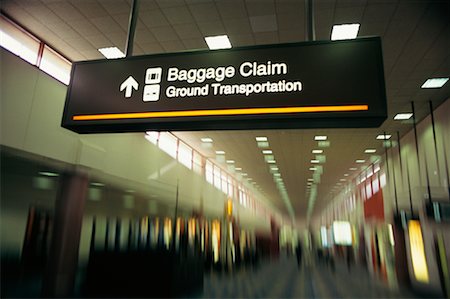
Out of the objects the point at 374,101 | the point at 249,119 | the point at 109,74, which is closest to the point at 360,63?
the point at 374,101

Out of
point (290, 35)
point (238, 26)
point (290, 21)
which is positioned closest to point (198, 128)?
point (238, 26)

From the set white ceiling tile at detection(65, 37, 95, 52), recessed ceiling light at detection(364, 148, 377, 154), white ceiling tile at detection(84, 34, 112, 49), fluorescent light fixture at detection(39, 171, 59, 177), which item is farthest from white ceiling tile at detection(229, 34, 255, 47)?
recessed ceiling light at detection(364, 148, 377, 154)

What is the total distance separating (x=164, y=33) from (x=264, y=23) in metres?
1.75

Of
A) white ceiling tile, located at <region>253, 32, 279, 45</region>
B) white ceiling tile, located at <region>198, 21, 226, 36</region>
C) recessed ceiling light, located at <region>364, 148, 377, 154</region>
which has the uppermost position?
white ceiling tile, located at <region>253, 32, 279, 45</region>

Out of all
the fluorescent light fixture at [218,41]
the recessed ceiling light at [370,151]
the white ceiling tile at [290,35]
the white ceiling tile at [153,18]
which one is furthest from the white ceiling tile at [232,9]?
the recessed ceiling light at [370,151]

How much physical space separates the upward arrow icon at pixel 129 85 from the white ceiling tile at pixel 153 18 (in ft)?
9.11

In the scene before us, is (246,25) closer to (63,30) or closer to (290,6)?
(290,6)

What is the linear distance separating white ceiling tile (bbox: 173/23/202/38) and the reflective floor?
159 inches

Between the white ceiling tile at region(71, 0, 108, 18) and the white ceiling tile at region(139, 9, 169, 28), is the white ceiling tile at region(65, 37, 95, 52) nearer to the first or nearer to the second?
the white ceiling tile at region(71, 0, 108, 18)

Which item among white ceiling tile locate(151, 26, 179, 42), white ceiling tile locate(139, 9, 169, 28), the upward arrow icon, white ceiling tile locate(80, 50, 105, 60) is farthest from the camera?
white ceiling tile locate(80, 50, 105, 60)

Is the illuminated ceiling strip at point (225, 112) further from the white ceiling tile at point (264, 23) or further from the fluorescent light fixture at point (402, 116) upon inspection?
the fluorescent light fixture at point (402, 116)

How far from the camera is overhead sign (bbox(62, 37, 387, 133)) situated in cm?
218

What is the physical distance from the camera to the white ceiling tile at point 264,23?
16.4 feet

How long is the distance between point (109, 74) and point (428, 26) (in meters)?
4.98
